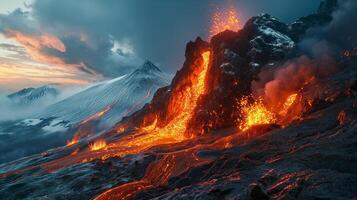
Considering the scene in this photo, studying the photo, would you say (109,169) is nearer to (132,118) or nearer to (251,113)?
(251,113)

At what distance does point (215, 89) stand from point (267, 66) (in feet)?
45.7

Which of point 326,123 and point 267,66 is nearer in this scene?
point 326,123

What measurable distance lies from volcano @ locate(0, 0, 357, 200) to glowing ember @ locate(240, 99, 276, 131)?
268 millimetres

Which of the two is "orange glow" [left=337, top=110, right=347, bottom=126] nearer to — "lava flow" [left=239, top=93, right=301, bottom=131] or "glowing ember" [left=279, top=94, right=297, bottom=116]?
"lava flow" [left=239, top=93, right=301, bottom=131]

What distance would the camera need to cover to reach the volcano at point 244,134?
21.8 metres

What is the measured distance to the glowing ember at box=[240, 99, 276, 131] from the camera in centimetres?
6519

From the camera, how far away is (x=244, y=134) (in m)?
47.4

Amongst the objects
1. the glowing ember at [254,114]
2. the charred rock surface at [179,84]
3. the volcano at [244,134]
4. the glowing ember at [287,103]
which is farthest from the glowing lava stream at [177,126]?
the glowing ember at [287,103]

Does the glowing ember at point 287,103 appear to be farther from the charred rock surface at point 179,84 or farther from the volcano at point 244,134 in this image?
the charred rock surface at point 179,84

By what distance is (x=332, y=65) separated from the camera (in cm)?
6469

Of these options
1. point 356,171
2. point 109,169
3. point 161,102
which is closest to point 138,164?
point 109,169

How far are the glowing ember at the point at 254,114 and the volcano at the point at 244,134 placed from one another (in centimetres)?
27

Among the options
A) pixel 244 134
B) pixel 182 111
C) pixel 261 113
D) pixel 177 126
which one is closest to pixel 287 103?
pixel 261 113

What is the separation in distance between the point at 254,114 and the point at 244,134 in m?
31.4
